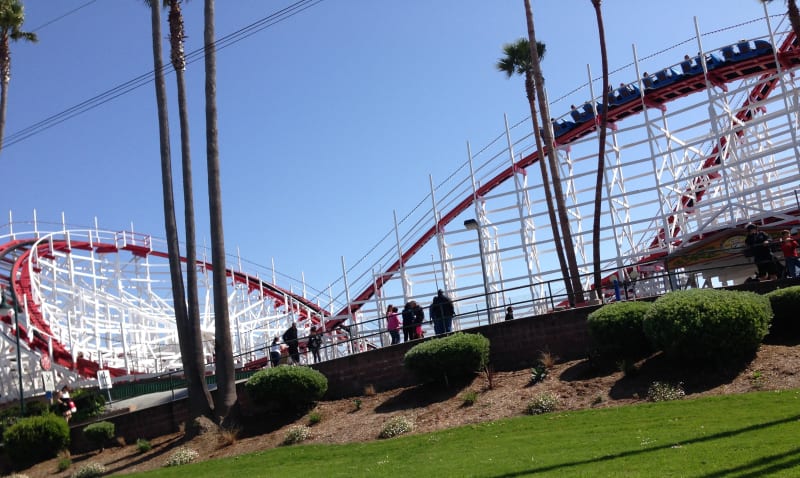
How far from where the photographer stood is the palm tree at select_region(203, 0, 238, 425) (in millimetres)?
19328

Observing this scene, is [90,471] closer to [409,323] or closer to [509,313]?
[409,323]

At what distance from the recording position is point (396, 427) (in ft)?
49.3

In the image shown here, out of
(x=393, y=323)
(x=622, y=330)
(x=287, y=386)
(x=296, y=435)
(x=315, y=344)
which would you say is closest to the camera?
(x=622, y=330)

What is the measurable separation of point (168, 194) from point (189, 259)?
79.8 inches

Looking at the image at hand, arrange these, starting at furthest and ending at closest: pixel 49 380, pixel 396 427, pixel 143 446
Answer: pixel 49 380 < pixel 143 446 < pixel 396 427

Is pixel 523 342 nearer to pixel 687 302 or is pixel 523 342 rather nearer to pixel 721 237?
pixel 687 302

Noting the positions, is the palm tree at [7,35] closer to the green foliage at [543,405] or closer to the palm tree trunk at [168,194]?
the palm tree trunk at [168,194]

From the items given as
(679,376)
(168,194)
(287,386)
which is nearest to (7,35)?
(168,194)

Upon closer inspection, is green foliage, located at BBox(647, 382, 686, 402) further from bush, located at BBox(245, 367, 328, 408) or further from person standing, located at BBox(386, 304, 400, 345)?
person standing, located at BBox(386, 304, 400, 345)

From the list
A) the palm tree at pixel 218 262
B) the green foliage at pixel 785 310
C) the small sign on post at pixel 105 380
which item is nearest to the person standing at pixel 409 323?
the palm tree at pixel 218 262

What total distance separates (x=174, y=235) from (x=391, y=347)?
6.47 metres

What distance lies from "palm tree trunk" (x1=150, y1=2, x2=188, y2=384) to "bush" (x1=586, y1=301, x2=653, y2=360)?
1019cm

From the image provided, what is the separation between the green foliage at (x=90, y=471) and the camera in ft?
57.8

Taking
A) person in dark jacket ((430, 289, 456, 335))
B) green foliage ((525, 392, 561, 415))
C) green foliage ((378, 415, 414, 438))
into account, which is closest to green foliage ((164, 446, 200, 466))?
green foliage ((378, 415, 414, 438))
